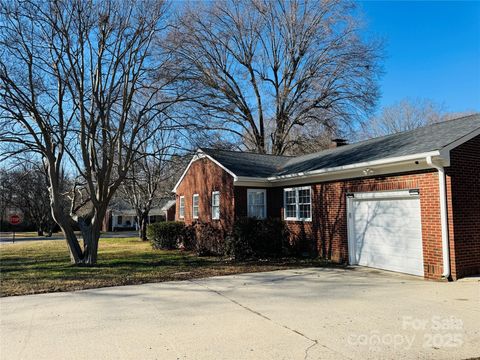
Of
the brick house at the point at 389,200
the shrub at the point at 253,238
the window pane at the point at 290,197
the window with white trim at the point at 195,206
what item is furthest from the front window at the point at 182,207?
the shrub at the point at 253,238

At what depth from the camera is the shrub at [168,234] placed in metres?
19.0

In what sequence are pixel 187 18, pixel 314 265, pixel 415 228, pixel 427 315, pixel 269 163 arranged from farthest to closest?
pixel 187 18 < pixel 269 163 < pixel 314 265 < pixel 415 228 < pixel 427 315

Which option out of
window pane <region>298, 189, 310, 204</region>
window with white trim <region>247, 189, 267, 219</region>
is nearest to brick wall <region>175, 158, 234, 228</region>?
window with white trim <region>247, 189, 267, 219</region>

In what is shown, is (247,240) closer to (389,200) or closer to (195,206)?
(389,200)

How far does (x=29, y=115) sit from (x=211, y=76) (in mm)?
16343

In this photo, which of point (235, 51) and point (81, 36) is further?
point (235, 51)

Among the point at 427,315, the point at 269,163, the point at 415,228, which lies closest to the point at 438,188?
the point at 415,228

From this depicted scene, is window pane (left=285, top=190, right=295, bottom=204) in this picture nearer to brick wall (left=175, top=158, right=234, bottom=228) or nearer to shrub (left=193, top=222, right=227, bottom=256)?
brick wall (left=175, top=158, right=234, bottom=228)

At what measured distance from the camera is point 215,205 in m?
17.4

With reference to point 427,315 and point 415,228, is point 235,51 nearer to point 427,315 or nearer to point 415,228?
point 415,228

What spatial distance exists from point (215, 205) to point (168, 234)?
3.56 metres

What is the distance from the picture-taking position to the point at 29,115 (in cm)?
1256

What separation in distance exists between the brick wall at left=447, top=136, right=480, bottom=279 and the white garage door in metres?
0.87

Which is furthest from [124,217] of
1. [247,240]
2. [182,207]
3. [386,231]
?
[386,231]
